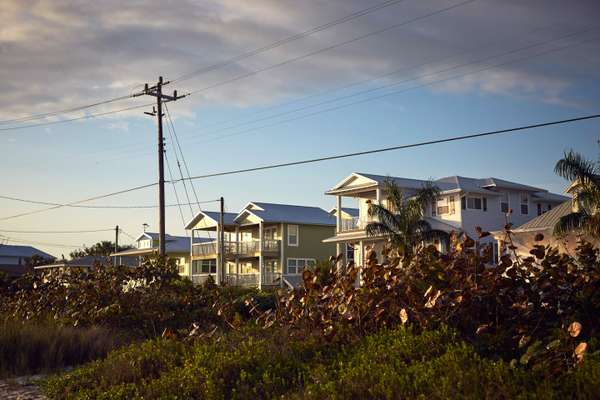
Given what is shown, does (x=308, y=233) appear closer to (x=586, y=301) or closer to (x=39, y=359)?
(x=39, y=359)

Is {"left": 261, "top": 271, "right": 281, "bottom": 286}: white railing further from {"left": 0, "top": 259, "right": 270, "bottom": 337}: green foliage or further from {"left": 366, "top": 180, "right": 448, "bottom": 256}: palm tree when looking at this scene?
{"left": 0, "top": 259, "right": 270, "bottom": 337}: green foliage

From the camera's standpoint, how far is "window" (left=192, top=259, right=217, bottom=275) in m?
59.9

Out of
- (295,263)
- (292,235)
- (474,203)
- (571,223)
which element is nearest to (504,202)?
(474,203)

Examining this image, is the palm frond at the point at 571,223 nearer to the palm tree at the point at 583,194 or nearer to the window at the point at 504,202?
the palm tree at the point at 583,194

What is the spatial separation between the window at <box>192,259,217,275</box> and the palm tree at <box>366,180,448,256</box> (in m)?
28.7

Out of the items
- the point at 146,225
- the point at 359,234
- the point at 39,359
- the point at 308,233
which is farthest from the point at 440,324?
the point at 146,225

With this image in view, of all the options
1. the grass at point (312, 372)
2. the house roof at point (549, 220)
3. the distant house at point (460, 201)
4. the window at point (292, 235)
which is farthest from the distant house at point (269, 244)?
the grass at point (312, 372)

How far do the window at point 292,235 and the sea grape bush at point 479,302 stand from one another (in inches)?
1707

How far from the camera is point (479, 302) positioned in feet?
27.3

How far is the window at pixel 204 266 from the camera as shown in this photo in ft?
197

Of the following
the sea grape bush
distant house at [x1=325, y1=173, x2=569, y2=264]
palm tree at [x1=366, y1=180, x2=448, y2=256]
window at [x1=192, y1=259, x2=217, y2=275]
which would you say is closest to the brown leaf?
the sea grape bush

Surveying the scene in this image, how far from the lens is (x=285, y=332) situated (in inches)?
377

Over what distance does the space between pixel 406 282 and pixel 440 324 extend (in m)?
1.09

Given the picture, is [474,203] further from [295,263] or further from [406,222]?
[295,263]
